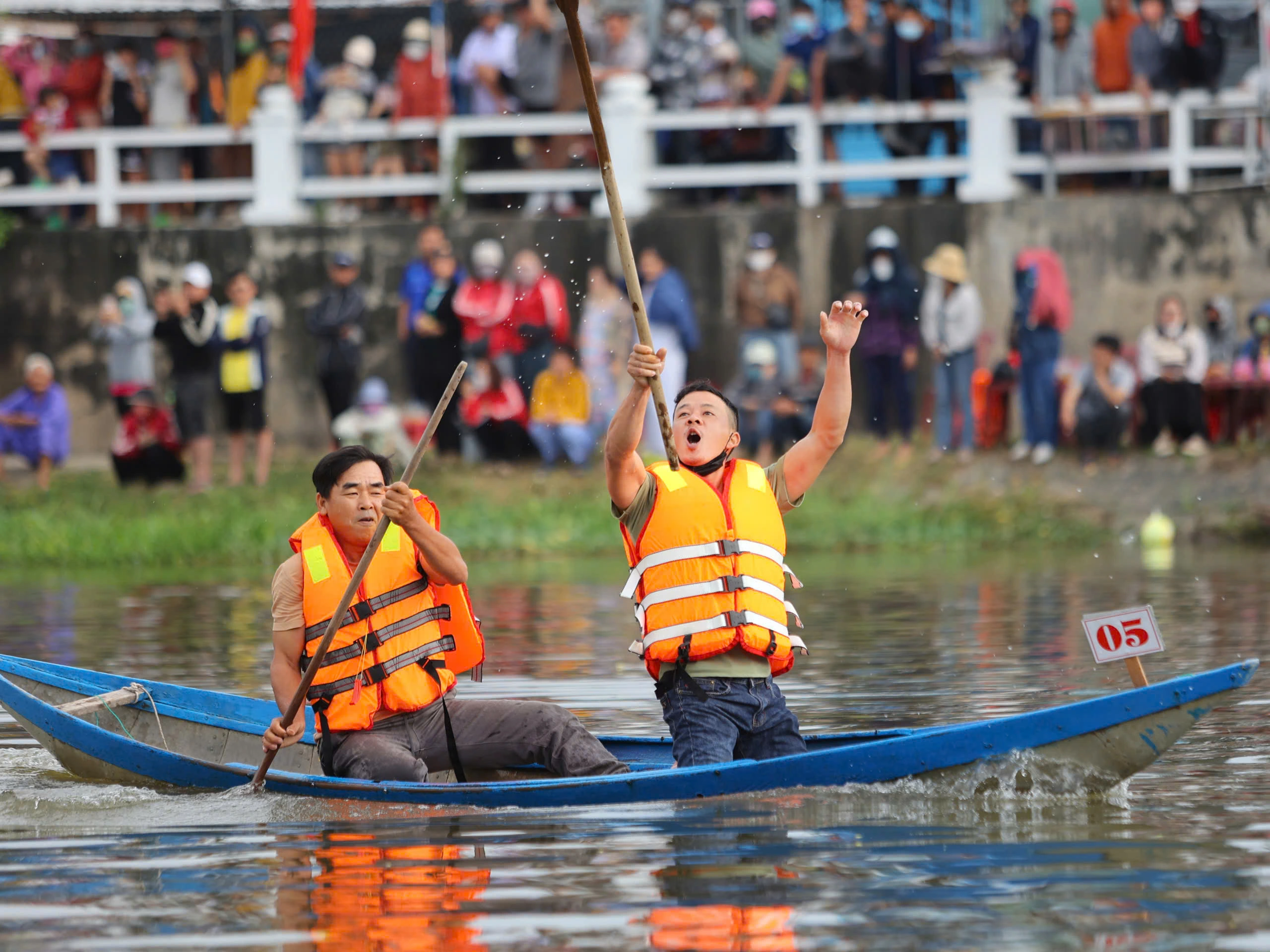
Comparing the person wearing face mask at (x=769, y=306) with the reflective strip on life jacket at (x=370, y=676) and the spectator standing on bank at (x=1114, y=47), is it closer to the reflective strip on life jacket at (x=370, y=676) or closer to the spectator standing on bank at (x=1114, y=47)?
the spectator standing on bank at (x=1114, y=47)

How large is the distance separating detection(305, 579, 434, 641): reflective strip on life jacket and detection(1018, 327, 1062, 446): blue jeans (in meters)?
11.5

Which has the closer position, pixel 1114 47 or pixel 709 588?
pixel 709 588

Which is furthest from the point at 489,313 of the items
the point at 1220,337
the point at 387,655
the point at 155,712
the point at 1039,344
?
the point at 387,655

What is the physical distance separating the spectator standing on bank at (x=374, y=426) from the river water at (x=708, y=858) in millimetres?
8834

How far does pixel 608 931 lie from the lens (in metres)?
5.45

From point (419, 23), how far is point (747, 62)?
3.66 metres

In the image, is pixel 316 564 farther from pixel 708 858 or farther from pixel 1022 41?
pixel 1022 41

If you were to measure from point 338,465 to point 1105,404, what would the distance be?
38.9 ft

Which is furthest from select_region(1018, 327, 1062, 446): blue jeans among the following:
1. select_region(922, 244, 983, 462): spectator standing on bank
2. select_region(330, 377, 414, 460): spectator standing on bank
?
select_region(330, 377, 414, 460): spectator standing on bank

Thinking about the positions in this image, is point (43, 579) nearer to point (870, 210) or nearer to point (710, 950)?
point (870, 210)

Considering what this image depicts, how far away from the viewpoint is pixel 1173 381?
1839cm

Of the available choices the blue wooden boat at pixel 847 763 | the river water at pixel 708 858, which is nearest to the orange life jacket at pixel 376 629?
the blue wooden boat at pixel 847 763

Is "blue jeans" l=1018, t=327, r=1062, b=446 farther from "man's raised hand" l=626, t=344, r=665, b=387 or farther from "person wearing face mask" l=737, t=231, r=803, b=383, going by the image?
"man's raised hand" l=626, t=344, r=665, b=387

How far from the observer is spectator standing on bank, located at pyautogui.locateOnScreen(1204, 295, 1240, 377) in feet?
62.0
